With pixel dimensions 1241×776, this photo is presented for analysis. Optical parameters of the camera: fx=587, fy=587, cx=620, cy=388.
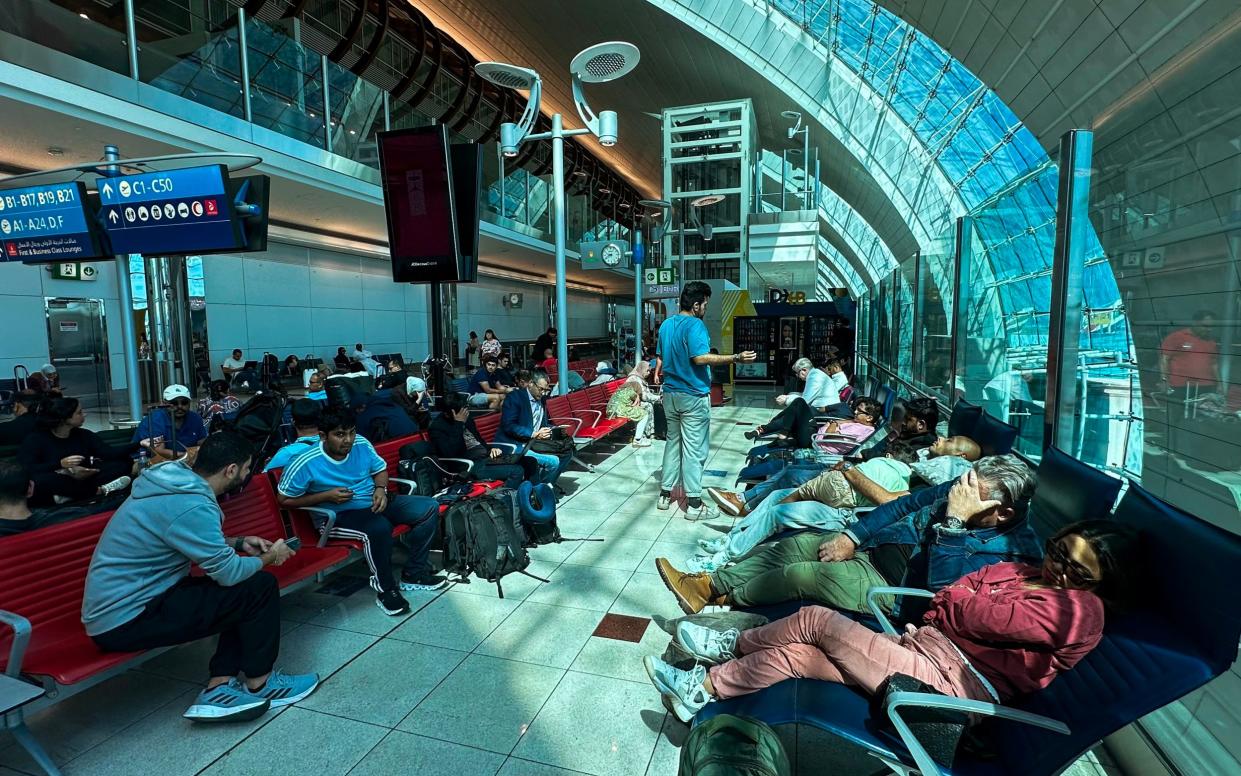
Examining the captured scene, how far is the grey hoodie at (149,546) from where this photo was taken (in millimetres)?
2373

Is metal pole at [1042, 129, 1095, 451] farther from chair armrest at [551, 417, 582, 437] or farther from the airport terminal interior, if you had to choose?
chair armrest at [551, 417, 582, 437]

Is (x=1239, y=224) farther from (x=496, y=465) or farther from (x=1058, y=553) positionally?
(x=496, y=465)

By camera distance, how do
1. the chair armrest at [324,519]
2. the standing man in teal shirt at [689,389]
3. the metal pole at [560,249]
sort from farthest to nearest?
the metal pole at [560,249], the standing man in teal shirt at [689,389], the chair armrest at [324,519]

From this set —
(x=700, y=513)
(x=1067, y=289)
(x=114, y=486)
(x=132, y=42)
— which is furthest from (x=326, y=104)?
(x=1067, y=289)

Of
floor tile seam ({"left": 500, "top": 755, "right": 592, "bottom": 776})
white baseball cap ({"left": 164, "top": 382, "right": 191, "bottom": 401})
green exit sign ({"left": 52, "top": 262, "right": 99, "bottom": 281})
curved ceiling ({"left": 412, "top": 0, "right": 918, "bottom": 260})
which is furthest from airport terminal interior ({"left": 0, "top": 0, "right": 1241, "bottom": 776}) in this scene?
curved ceiling ({"left": 412, "top": 0, "right": 918, "bottom": 260})

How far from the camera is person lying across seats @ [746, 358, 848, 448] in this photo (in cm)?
634

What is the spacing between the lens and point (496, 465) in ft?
17.4

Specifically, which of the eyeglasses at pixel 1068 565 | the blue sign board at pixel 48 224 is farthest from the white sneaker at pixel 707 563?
the blue sign board at pixel 48 224

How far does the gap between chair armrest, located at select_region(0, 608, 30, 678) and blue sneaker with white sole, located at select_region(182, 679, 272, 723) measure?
62 centimetres

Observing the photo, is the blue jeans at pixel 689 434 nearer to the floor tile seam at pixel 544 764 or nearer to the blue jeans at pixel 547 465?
the blue jeans at pixel 547 465

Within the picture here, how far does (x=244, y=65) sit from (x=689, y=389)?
32.4 ft

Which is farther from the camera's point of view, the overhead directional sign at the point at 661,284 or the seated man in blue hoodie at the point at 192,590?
the overhead directional sign at the point at 661,284

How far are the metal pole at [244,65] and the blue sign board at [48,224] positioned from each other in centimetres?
394

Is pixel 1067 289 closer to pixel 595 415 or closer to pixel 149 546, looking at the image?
pixel 149 546
